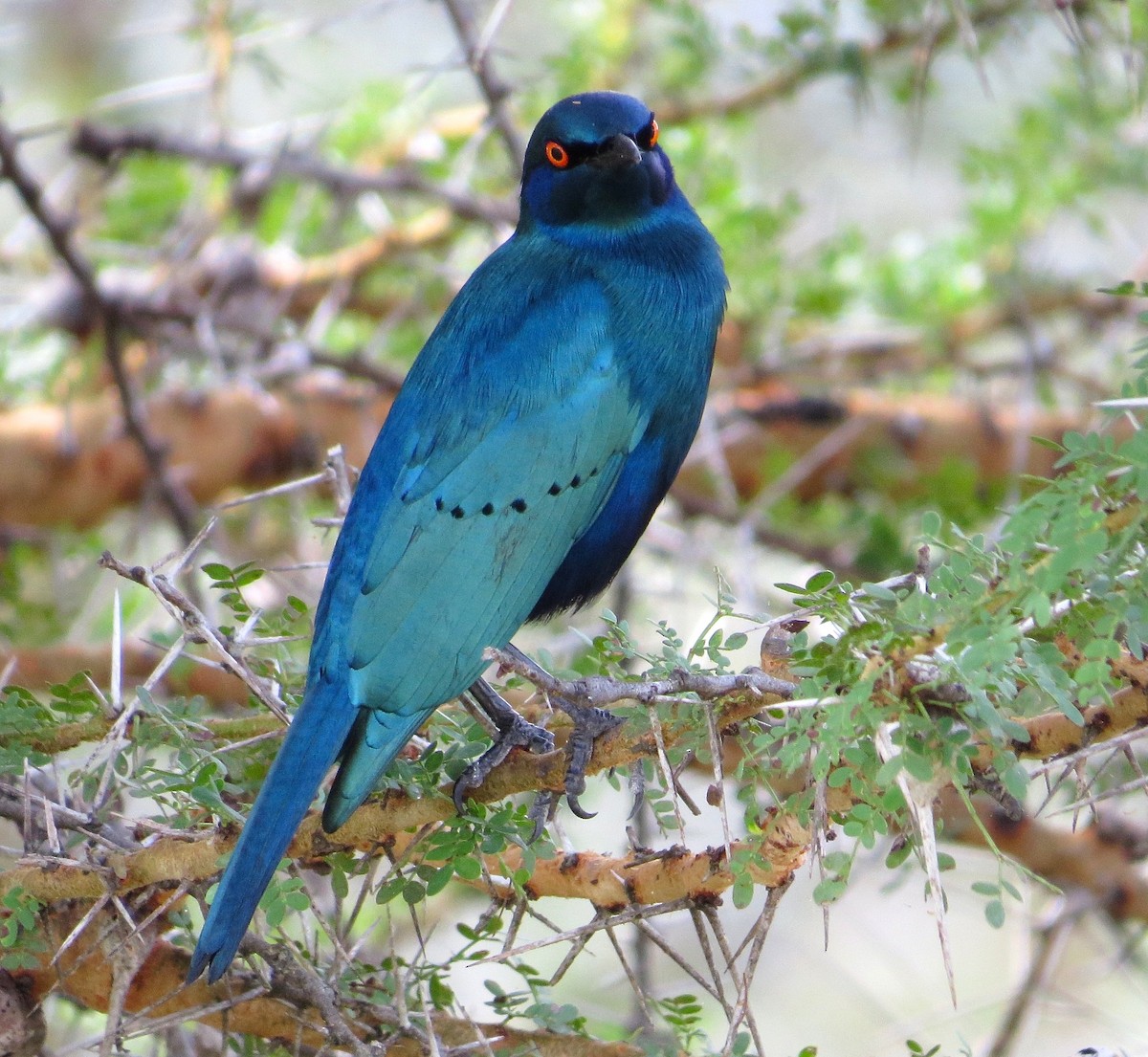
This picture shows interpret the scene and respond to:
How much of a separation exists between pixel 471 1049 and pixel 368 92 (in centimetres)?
417

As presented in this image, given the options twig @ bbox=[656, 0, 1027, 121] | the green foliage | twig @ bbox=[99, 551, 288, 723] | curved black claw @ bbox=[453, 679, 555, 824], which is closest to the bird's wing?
curved black claw @ bbox=[453, 679, 555, 824]

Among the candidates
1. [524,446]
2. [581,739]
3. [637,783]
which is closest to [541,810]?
[581,739]

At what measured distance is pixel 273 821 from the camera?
2305mm

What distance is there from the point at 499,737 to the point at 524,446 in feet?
2.18

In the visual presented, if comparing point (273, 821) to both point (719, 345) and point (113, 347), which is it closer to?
point (113, 347)

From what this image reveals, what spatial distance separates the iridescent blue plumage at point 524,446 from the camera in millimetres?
2652

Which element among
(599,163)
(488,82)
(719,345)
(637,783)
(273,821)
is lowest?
(719,345)

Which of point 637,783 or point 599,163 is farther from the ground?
point 599,163

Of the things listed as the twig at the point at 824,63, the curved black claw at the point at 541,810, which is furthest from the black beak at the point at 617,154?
the curved black claw at the point at 541,810

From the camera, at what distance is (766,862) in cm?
207

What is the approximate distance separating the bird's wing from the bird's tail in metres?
0.09

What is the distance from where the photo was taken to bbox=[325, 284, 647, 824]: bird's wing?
275cm

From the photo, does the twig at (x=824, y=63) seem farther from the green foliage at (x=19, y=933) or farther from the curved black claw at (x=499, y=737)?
the green foliage at (x=19, y=933)

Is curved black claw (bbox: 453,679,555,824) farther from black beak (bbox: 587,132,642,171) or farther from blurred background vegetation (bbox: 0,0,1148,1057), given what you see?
black beak (bbox: 587,132,642,171)
